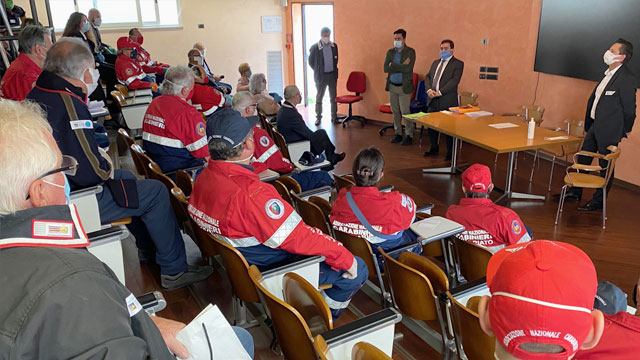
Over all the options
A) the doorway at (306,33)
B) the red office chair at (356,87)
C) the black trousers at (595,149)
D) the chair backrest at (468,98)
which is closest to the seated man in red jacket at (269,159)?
the black trousers at (595,149)

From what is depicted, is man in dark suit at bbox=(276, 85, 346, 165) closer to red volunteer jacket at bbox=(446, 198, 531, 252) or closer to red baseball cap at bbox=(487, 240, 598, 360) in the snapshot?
red volunteer jacket at bbox=(446, 198, 531, 252)

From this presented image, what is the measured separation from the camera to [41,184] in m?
1.20

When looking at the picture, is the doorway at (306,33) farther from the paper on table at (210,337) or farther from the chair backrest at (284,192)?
the paper on table at (210,337)

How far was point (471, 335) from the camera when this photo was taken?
214cm

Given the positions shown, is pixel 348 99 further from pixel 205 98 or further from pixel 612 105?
pixel 612 105

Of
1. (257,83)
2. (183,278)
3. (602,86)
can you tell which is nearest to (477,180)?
(183,278)

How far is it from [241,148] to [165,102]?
1819mm

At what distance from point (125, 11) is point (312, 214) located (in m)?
8.83

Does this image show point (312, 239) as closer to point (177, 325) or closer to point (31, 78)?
point (177, 325)

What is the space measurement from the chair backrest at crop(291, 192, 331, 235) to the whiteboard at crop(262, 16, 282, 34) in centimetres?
887

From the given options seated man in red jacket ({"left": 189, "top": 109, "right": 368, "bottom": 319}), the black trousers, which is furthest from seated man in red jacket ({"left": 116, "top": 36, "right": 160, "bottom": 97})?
the black trousers

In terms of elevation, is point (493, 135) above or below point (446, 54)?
below

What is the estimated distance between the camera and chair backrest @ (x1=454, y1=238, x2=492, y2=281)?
278cm

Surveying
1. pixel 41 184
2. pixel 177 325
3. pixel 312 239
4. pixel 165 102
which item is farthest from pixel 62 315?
pixel 165 102
